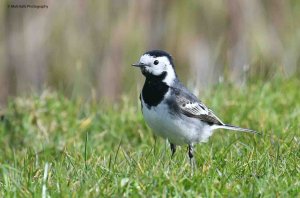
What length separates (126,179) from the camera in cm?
437

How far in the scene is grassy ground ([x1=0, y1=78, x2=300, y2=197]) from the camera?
14.3ft

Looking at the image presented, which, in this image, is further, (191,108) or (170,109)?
(191,108)

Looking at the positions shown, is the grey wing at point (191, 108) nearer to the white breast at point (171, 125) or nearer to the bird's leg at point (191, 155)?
the white breast at point (171, 125)

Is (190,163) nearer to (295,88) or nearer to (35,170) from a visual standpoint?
(35,170)

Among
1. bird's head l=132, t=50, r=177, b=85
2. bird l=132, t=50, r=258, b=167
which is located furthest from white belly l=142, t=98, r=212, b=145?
bird's head l=132, t=50, r=177, b=85

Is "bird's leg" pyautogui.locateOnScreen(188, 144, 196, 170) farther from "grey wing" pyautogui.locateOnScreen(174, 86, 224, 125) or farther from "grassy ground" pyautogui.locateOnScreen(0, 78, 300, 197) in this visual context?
"grey wing" pyautogui.locateOnScreen(174, 86, 224, 125)

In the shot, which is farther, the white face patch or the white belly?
the white face patch

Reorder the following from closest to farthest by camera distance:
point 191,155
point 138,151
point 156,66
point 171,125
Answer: point 191,155, point 171,125, point 138,151, point 156,66

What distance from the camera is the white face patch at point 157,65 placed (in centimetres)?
595

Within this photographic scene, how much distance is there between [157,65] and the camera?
5.96 m

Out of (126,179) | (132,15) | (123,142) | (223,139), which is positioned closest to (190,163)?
(126,179)

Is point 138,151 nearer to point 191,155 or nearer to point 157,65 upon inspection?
point 191,155

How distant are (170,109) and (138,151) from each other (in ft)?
1.25

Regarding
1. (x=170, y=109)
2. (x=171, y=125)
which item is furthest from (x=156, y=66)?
(x=171, y=125)
